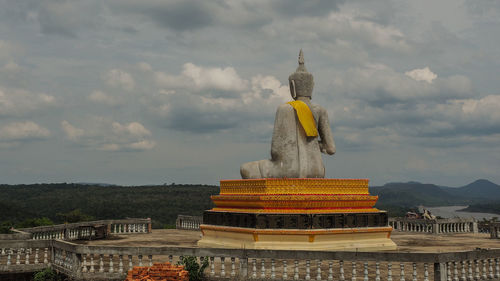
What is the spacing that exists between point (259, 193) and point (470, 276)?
29.4 feet

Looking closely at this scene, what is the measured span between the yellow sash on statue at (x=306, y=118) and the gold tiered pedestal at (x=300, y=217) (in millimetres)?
2458

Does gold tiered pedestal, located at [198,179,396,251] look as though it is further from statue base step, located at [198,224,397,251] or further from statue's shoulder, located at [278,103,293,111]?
statue's shoulder, located at [278,103,293,111]

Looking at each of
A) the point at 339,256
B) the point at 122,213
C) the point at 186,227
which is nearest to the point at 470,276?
the point at 339,256

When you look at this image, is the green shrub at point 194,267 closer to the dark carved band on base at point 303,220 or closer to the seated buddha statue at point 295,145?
the dark carved band on base at point 303,220

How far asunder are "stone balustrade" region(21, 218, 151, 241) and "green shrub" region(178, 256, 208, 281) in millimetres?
10862

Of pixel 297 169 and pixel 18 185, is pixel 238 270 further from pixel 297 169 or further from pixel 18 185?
pixel 18 185

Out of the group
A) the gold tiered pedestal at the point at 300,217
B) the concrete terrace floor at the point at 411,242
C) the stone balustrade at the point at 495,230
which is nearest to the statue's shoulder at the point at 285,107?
the gold tiered pedestal at the point at 300,217

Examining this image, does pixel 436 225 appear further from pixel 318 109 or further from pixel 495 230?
pixel 318 109

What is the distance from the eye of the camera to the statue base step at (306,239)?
63.2ft

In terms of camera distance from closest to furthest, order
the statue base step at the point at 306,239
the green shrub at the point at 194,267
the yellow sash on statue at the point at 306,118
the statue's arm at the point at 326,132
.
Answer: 1. the green shrub at the point at 194,267
2. the statue base step at the point at 306,239
3. the yellow sash on statue at the point at 306,118
4. the statue's arm at the point at 326,132

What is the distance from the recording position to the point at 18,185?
104 meters

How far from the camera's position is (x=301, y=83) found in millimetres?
23125

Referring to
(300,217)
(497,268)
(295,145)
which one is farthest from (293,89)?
(497,268)

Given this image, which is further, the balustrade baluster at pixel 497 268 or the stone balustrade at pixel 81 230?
the stone balustrade at pixel 81 230
